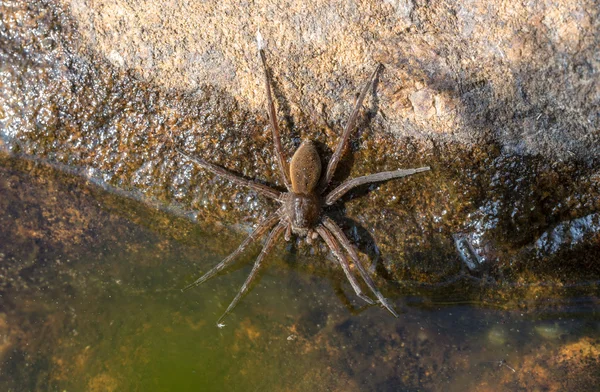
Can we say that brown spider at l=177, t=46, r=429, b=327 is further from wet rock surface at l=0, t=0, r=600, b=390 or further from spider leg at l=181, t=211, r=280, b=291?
wet rock surface at l=0, t=0, r=600, b=390

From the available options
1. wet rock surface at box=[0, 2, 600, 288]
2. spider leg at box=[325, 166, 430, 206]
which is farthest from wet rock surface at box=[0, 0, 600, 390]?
spider leg at box=[325, 166, 430, 206]

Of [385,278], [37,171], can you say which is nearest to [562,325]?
[385,278]

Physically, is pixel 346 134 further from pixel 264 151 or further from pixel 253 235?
pixel 253 235

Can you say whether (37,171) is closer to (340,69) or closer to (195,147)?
(195,147)

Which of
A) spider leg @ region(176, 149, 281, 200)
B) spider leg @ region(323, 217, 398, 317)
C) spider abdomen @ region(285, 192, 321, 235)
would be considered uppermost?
spider leg @ region(176, 149, 281, 200)

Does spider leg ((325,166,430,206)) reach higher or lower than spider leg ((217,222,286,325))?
lower
